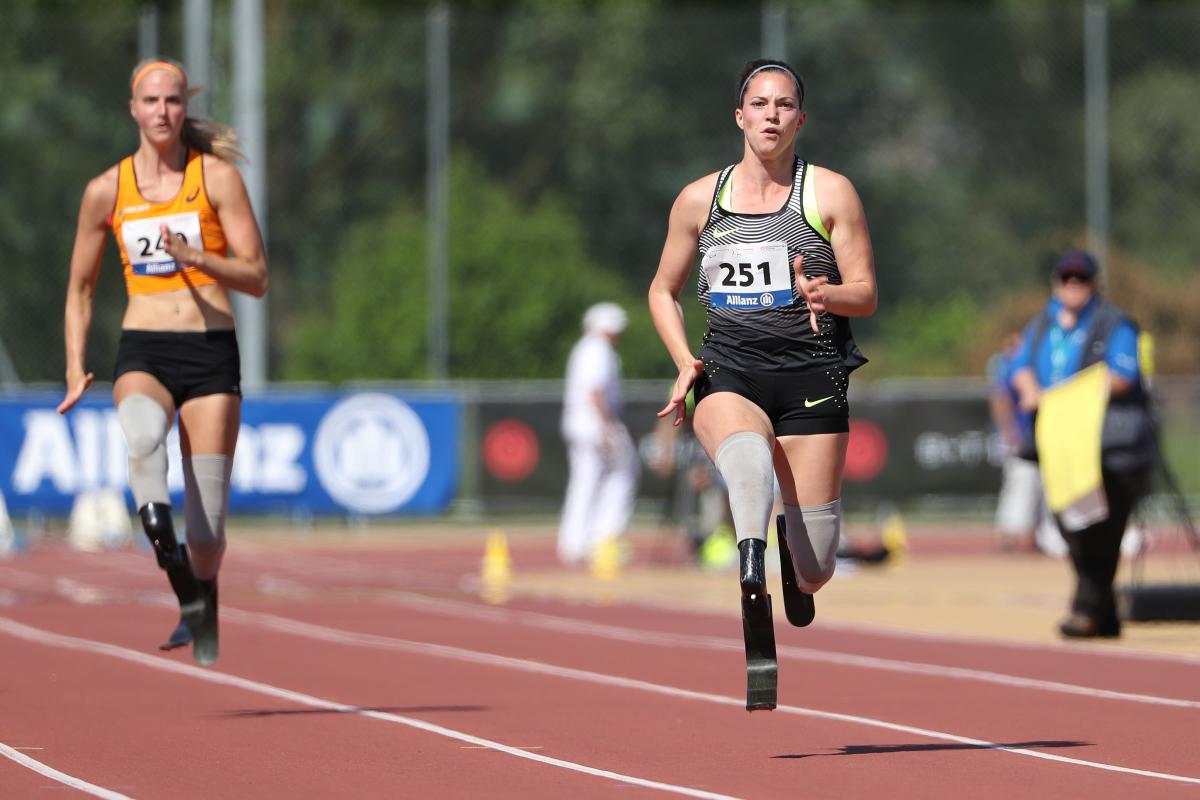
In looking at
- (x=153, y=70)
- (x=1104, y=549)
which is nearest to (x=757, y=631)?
(x=153, y=70)

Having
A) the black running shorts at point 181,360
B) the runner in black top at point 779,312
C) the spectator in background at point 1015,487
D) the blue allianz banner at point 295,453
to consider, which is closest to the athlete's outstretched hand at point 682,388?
the runner in black top at point 779,312

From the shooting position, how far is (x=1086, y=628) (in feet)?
41.8

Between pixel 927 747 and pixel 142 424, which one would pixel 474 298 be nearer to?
pixel 142 424

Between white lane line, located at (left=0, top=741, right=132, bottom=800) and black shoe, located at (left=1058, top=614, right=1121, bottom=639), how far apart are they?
6831mm

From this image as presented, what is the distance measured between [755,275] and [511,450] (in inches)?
698

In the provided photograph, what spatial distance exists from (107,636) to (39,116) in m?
21.1

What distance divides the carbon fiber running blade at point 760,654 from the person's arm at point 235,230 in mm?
2673

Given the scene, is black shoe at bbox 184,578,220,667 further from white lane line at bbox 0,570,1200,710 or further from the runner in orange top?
white lane line at bbox 0,570,1200,710

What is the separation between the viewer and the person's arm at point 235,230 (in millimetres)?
9000

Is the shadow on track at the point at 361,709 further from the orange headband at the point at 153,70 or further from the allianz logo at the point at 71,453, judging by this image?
the allianz logo at the point at 71,453

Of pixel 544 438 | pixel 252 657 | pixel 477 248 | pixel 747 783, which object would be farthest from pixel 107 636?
pixel 477 248

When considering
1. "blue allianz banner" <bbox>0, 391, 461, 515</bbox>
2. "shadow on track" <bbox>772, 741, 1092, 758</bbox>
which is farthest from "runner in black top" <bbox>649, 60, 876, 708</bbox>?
"blue allianz banner" <bbox>0, 391, 461, 515</bbox>

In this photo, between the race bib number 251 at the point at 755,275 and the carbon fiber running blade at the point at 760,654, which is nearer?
the carbon fiber running blade at the point at 760,654

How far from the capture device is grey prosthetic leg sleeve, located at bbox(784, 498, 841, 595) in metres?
8.00
